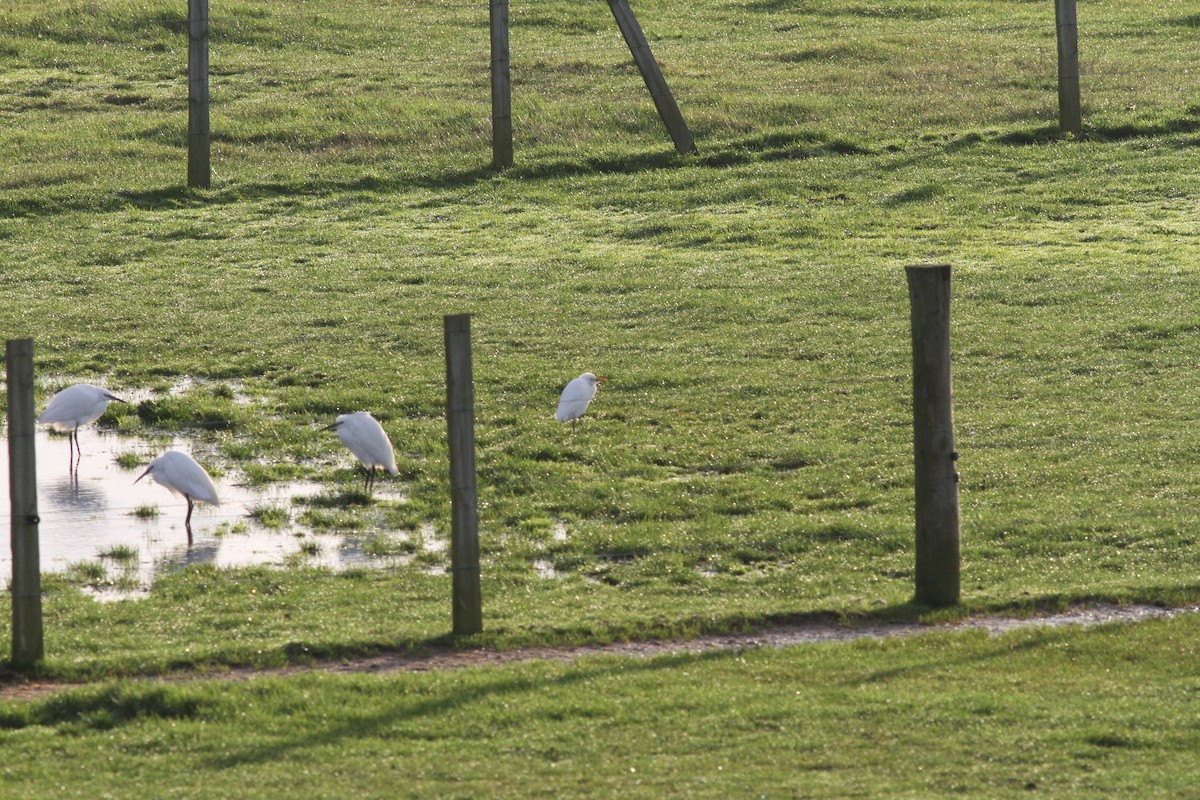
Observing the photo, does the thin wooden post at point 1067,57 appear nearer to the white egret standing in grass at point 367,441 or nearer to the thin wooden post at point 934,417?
the white egret standing in grass at point 367,441

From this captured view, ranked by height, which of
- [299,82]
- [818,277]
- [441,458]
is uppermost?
[299,82]

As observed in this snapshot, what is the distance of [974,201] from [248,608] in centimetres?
1463

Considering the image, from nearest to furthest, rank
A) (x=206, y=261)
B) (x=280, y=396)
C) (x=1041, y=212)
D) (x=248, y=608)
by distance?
(x=248, y=608) → (x=280, y=396) → (x=206, y=261) → (x=1041, y=212)

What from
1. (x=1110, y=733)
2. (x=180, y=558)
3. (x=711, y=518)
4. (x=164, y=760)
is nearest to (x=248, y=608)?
(x=180, y=558)

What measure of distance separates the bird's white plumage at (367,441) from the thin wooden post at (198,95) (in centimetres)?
1211

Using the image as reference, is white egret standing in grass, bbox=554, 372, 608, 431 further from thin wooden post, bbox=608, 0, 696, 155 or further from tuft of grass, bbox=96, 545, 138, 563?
thin wooden post, bbox=608, 0, 696, 155

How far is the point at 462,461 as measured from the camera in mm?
7820

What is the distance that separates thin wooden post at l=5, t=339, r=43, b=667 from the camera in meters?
7.41

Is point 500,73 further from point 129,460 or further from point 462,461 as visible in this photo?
point 462,461

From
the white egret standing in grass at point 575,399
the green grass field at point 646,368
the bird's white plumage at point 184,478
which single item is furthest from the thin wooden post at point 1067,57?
the bird's white plumage at point 184,478

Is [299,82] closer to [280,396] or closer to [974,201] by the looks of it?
[974,201]

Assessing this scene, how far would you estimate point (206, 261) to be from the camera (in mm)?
19000

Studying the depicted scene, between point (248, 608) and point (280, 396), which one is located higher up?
point (280, 396)

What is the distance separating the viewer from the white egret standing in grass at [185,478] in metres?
10.3
